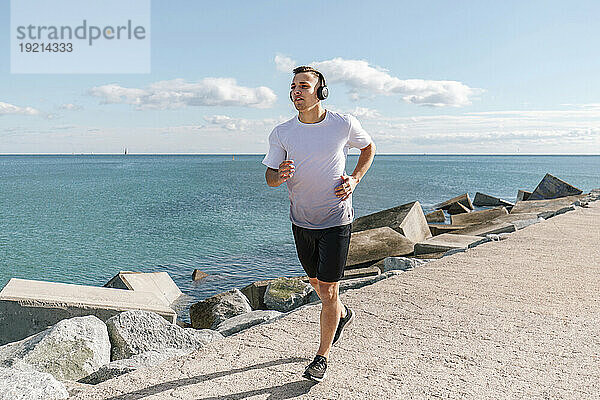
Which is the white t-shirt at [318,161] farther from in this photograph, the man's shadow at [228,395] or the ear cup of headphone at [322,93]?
the man's shadow at [228,395]

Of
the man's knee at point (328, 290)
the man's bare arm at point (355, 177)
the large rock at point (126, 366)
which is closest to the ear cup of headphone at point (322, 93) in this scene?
the man's bare arm at point (355, 177)

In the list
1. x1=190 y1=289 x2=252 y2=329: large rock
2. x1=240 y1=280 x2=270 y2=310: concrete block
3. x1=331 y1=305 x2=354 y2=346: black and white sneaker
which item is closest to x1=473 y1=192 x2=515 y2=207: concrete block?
x1=240 y1=280 x2=270 y2=310: concrete block

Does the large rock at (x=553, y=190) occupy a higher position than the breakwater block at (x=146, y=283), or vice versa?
the large rock at (x=553, y=190)

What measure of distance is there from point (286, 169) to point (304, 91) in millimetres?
505

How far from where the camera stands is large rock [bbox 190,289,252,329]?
24.9 feet

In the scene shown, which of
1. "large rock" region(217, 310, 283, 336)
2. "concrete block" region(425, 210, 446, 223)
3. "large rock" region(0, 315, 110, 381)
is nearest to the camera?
"large rock" region(0, 315, 110, 381)

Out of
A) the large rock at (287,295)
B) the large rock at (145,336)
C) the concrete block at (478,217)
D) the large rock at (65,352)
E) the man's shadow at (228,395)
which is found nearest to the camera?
the man's shadow at (228,395)

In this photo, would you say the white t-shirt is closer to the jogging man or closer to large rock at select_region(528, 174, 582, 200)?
the jogging man

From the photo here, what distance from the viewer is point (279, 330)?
4633 mm

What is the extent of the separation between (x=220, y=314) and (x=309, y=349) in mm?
3615

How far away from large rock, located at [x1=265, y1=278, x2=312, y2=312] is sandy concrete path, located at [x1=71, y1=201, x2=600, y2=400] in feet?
5.75

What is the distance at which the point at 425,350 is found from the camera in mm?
4211

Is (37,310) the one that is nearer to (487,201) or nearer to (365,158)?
(365,158)

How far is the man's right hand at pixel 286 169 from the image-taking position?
3.42 m
